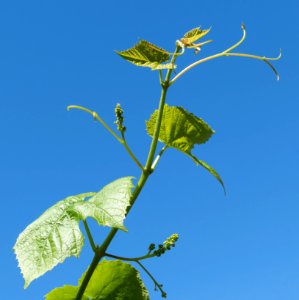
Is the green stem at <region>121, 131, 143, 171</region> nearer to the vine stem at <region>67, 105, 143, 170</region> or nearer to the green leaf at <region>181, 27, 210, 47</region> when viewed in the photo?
the vine stem at <region>67, 105, 143, 170</region>

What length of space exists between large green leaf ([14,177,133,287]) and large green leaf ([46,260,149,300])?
40 cm

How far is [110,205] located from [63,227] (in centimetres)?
20

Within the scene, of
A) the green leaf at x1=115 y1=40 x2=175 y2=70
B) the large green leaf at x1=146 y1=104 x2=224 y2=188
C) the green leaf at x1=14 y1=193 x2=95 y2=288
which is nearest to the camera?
the green leaf at x1=14 y1=193 x2=95 y2=288

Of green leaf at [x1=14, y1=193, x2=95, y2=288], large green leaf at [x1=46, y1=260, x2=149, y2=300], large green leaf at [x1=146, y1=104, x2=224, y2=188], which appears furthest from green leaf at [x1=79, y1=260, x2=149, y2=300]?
large green leaf at [x1=146, y1=104, x2=224, y2=188]

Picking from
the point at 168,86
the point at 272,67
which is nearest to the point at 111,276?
the point at 168,86

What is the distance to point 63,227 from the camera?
6.53 ft

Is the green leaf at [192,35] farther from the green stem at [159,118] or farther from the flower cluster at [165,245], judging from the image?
the flower cluster at [165,245]

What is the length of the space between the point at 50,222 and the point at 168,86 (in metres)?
0.64

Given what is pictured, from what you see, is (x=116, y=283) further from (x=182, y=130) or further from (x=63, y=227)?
(x=182, y=130)

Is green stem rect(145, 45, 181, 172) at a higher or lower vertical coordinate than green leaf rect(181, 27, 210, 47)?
lower

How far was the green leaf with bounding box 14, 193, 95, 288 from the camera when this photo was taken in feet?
6.08

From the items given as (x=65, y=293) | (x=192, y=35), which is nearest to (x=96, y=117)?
(x=192, y=35)

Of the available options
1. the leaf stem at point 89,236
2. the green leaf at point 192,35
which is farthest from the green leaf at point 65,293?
the green leaf at point 192,35

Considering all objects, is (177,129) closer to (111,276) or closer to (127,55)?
(127,55)
